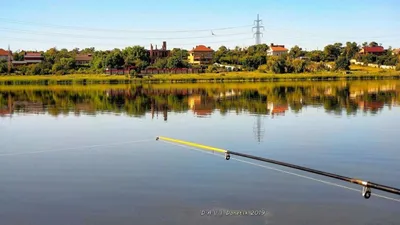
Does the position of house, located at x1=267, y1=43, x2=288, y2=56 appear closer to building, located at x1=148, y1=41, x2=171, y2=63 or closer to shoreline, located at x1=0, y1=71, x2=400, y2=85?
building, located at x1=148, y1=41, x2=171, y2=63

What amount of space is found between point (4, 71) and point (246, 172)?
12060cm

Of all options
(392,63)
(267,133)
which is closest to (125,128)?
(267,133)

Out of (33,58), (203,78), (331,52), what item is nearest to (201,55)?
(331,52)

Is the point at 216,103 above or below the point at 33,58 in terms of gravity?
below

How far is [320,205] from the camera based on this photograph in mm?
9844

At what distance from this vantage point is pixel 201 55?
160125 mm

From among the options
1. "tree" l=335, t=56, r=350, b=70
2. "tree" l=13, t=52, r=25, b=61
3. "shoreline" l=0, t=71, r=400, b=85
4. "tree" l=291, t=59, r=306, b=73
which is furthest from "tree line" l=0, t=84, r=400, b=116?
"tree" l=13, t=52, r=25, b=61

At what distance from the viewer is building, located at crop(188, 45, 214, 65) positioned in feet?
502

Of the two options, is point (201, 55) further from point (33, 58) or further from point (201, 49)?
point (33, 58)

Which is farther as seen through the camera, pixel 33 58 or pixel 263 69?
pixel 33 58

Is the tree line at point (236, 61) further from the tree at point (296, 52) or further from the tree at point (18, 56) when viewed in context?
the tree at point (18, 56)

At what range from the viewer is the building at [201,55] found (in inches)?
6020

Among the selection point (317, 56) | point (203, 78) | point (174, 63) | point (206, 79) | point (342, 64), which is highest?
point (317, 56)

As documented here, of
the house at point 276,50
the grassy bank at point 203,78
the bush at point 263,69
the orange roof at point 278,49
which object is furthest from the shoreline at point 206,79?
the orange roof at point 278,49
